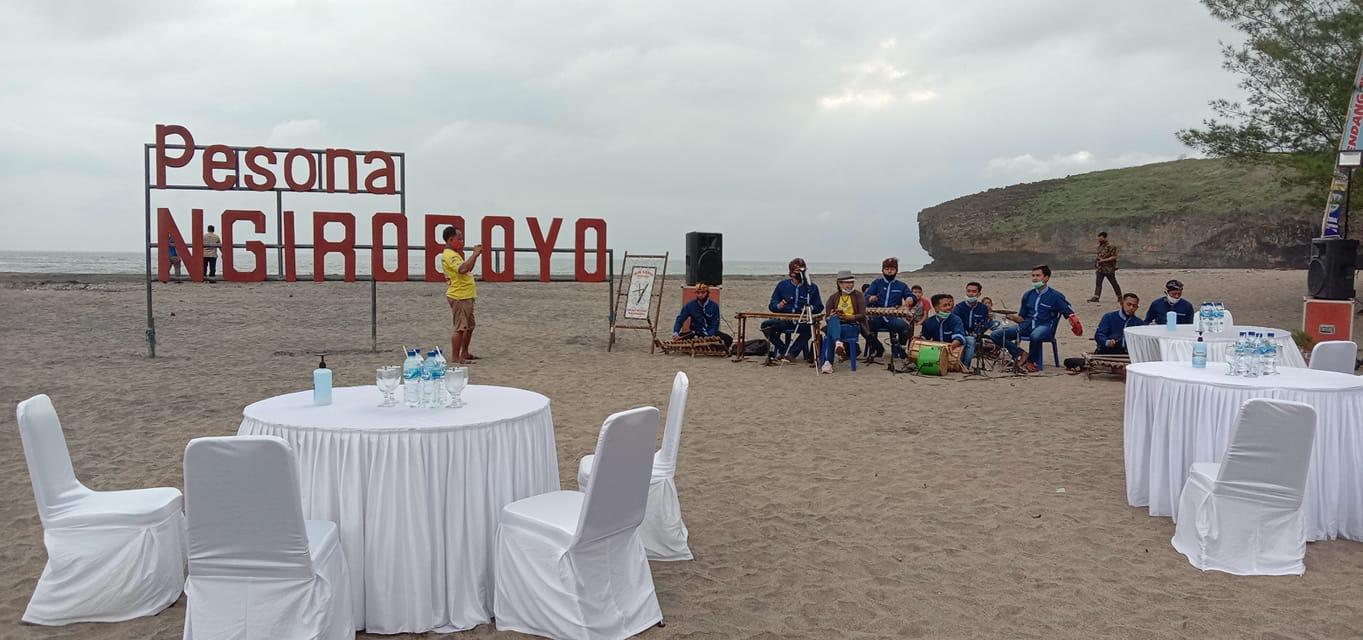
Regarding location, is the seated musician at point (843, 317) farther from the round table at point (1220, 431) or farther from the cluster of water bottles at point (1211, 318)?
the round table at point (1220, 431)

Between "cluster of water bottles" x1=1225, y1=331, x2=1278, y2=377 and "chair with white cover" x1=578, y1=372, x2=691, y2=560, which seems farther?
"cluster of water bottles" x1=1225, y1=331, x2=1278, y2=377

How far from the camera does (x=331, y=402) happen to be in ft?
12.4

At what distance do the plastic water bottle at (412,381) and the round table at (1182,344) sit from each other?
5.77m

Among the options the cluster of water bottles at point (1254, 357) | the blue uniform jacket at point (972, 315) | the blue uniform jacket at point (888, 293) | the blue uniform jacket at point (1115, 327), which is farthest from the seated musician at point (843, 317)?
the cluster of water bottles at point (1254, 357)

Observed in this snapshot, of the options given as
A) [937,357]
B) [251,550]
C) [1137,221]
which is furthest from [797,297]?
[1137,221]

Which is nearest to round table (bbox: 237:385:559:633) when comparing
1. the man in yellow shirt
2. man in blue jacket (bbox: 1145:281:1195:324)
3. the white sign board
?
the man in yellow shirt

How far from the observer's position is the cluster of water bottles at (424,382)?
12.1ft

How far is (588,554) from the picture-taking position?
3.13 m

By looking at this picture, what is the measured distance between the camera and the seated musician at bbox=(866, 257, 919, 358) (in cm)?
1102

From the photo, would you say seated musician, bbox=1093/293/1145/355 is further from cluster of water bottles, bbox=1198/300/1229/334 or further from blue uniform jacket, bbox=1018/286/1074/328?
cluster of water bottles, bbox=1198/300/1229/334

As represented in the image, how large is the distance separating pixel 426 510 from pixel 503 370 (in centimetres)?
726

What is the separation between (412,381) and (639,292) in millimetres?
8993

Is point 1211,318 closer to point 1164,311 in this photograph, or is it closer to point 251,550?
point 1164,311

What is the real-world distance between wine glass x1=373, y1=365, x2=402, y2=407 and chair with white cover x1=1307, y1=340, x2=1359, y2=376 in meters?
5.70
